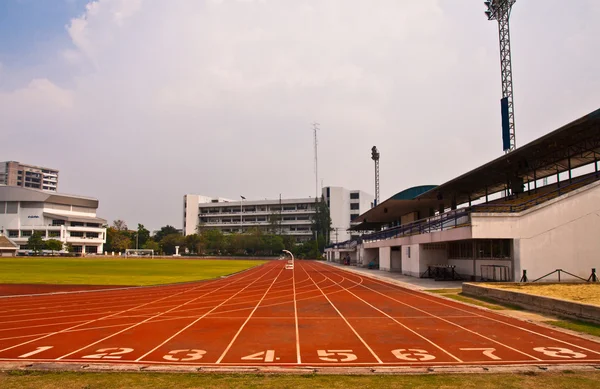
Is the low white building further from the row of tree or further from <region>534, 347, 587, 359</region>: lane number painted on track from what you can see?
<region>534, 347, 587, 359</region>: lane number painted on track

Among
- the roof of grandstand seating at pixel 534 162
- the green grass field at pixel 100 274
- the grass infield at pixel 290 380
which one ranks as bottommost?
the green grass field at pixel 100 274

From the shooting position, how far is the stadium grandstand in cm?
2298

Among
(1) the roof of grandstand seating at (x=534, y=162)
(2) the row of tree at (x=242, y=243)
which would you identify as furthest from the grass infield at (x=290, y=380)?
(2) the row of tree at (x=242, y=243)

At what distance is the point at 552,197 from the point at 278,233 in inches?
4205

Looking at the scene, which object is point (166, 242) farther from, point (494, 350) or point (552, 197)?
point (494, 350)

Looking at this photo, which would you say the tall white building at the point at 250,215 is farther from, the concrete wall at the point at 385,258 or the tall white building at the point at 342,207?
the concrete wall at the point at 385,258

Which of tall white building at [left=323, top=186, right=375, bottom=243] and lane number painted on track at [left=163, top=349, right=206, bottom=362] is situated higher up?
tall white building at [left=323, top=186, right=375, bottom=243]

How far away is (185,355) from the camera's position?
9.23 meters

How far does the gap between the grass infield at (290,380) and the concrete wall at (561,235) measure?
1670cm

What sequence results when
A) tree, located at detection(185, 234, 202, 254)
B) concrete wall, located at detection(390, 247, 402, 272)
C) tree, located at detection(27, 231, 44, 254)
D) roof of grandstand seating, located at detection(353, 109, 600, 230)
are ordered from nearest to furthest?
roof of grandstand seating, located at detection(353, 109, 600, 230) < concrete wall, located at detection(390, 247, 402, 272) < tree, located at detection(27, 231, 44, 254) < tree, located at detection(185, 234, 202, 254)

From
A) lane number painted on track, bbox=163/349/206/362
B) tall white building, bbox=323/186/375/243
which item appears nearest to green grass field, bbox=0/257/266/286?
A: lane number painted on track, bbox=163/349/206/362

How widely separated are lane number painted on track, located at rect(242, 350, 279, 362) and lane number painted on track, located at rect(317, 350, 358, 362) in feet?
3.34

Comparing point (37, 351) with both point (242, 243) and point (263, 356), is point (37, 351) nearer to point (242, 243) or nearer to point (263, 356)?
point (263, 356)

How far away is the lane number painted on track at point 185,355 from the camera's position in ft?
29.1
